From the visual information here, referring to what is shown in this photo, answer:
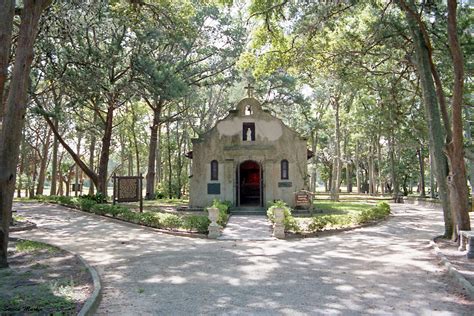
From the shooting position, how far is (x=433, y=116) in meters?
12.4

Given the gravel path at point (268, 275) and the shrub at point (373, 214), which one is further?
the shrub at point (373, 214)

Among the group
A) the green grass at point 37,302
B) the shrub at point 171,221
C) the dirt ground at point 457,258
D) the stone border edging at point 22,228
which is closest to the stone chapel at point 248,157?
the shrub at point 171,221

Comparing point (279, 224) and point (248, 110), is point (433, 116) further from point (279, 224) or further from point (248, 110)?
point (248, 110)

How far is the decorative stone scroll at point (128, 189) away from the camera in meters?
17.6

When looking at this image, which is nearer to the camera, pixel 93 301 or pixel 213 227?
pixel 93 301

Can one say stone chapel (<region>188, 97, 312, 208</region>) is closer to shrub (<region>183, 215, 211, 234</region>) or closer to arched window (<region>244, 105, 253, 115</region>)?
arched window (<region>244, 105, 253, 115</region>)

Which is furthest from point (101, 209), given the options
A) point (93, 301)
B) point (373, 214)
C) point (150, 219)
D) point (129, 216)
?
point (93, 301)

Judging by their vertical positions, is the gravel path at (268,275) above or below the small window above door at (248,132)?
below

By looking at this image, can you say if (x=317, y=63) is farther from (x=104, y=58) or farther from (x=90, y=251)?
(x=90, y=251)

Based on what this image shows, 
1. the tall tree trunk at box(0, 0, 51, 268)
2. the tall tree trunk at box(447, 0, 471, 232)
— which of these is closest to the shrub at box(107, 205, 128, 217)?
the tall tree trunk at box(0, 0, 51, 268)

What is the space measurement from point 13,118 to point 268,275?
6280 mm

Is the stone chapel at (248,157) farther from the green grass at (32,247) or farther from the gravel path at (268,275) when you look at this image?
the green grass at (32,247)

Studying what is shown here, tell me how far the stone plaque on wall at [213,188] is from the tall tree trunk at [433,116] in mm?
12499

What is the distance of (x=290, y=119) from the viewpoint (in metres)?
43.3
